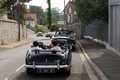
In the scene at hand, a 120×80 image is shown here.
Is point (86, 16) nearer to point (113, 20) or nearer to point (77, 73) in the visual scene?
point (113, 20)

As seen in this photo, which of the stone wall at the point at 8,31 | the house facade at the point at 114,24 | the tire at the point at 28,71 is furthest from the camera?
the stone wall at the point at 8,31

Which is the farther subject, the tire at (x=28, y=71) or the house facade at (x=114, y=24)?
the house facade at (x=114, y=24)

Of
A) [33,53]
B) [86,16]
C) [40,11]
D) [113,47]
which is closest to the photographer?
[33,53]

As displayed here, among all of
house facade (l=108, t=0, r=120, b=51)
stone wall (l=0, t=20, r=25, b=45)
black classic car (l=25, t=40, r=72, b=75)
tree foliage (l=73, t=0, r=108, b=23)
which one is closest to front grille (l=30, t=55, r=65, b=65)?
black classic car (l=25, t=40, r=72, b=75)

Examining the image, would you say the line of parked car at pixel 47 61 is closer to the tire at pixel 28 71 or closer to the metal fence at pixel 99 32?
the tire at pixel 28 71

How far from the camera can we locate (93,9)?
88.5 feet

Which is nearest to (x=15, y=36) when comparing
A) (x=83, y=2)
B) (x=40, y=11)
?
(x=83, y=2)

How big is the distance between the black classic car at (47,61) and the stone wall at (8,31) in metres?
24.8

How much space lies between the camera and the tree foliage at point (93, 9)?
86.9 feet

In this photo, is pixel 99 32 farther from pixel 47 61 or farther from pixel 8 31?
pixel 47 61

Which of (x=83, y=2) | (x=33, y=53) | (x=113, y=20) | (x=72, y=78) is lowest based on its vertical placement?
(x=72, y=78)

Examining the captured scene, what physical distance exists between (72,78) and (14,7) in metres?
49.0

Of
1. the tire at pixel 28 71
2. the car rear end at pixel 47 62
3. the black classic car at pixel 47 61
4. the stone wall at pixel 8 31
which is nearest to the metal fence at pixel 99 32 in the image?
the stone wall at pixel 8 31

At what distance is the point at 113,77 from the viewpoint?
1062cm
